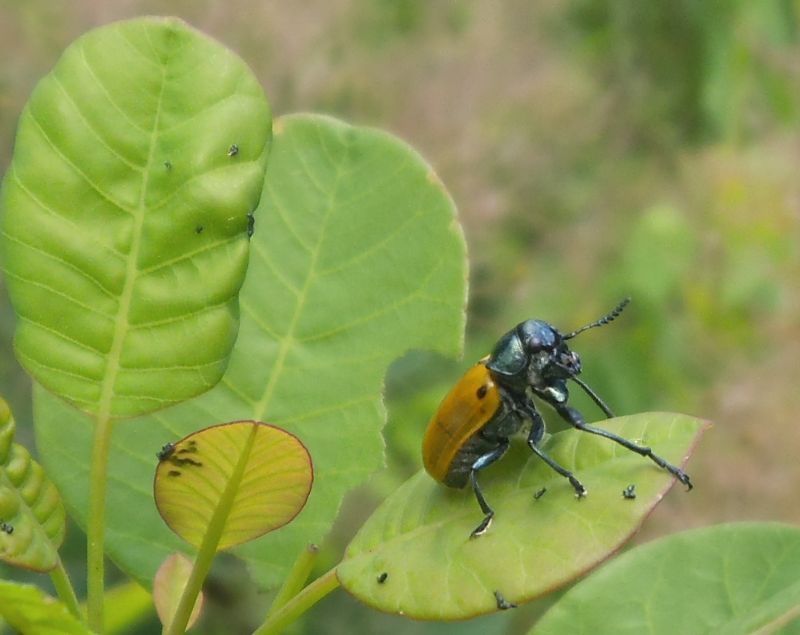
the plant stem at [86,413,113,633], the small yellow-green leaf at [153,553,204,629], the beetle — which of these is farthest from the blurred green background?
the plant stem at [86,413,113,633]

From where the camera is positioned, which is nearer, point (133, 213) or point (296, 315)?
point (133, 213)

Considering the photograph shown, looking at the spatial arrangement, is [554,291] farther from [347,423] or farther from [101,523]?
[101,523]

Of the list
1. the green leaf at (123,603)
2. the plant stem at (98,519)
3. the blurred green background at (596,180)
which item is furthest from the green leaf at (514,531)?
the blurred green background at (596,180)

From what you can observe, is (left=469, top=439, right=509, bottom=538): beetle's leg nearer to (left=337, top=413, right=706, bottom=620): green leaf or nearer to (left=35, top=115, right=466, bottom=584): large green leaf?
(left=337, top=413, right=706, bottom=620): green leaf

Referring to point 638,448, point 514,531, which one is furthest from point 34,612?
point 638,448

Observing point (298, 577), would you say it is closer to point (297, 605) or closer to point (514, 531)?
point (297, 605)

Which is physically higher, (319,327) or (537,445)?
(319,327)

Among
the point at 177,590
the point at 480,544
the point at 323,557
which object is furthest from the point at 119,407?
the point at 323,557

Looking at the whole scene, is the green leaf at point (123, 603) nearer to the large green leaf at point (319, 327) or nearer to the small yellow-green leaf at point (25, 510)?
the large green leaf at point (319, 327)
